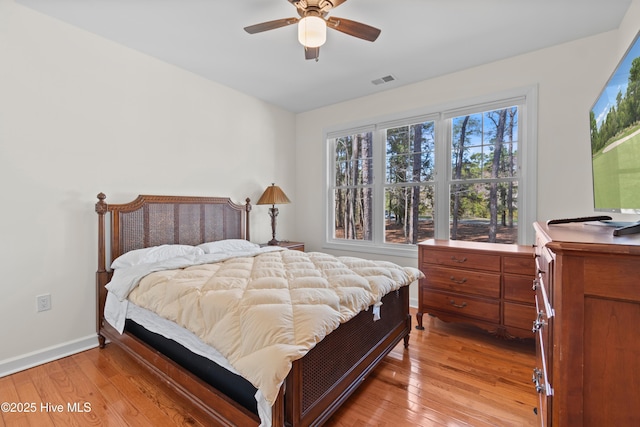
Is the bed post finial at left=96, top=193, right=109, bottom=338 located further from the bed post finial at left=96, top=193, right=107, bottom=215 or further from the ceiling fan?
the ceiling fan

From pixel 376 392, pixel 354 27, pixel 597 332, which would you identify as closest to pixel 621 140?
pixel 597 332

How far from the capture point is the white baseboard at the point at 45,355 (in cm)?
202

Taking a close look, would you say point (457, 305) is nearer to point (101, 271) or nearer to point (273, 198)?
point (273, 198)

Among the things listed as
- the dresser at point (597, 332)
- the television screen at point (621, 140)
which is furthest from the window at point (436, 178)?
the dresser at point (597, 332)

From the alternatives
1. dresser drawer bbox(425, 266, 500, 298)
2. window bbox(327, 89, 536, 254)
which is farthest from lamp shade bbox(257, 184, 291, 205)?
dresser drawer bbox(425, 266, 500, 298)

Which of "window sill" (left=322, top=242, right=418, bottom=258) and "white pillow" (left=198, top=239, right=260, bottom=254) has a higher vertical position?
"white pillow" (left=198, top=239, right=260, bottom=254)

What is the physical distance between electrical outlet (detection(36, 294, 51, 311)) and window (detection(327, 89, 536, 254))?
2.99 m

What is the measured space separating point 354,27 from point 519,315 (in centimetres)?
252

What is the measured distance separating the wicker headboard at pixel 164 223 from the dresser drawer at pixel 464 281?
7.49 ft

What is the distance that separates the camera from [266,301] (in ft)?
4.73

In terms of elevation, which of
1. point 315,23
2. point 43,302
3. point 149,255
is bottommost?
point 43,302

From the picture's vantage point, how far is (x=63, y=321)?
2283 millimetres

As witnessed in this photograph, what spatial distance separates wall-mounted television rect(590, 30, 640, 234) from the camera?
0.97 metres

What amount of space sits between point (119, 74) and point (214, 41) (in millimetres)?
936
